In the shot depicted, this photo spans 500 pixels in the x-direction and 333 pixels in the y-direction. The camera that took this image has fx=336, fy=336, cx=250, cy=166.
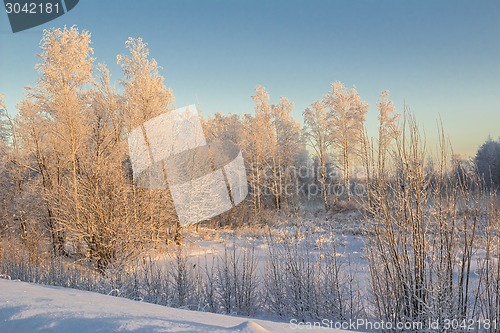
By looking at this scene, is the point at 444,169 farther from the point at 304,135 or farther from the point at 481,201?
the point at 304,135

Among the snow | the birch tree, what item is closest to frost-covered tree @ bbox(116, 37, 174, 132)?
the birch tree

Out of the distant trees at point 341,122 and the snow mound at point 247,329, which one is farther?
the distant trees at point 341,122

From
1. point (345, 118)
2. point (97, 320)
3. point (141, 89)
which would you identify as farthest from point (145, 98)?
point (345, 118)

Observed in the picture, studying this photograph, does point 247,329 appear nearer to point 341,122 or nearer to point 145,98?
point 145,98

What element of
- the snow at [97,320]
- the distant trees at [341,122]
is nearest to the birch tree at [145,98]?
the snow at [97,320]

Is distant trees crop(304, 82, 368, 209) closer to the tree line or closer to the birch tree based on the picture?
the tree line

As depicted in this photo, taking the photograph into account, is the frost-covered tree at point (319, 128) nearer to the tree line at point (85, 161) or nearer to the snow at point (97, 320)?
the tree line at point (85, 161)

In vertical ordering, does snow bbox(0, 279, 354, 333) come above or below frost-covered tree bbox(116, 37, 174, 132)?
below

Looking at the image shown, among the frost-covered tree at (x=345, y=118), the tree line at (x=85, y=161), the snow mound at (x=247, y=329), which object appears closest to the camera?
the snow mound at (x=247, y=329)

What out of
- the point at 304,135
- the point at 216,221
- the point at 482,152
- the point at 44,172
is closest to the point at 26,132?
the point at 44,172

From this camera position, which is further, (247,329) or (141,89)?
(141,89)

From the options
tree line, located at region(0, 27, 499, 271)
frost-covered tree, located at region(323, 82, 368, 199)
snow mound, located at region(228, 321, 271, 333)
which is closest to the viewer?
snow mound, located at region(228, 321, 271, 333)


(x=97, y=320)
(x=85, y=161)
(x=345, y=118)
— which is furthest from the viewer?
(x=345, y=118)

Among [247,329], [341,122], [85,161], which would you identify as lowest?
[247,329]
